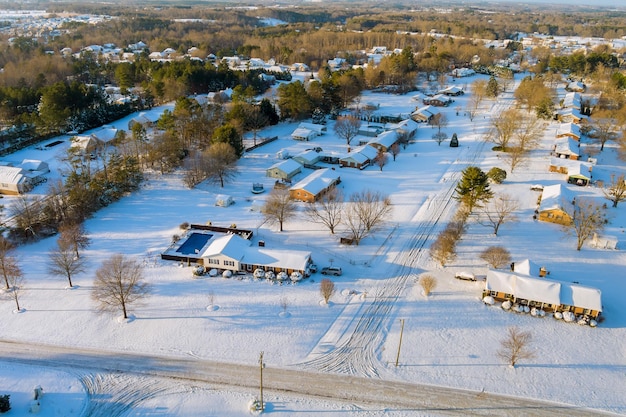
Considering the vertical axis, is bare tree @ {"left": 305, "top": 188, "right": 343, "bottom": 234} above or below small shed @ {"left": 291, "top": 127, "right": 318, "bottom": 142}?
below

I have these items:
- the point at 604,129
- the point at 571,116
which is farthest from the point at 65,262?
the point at 571,116

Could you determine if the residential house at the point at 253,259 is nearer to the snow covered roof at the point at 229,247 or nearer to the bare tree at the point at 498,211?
the snow covered roof at the point at 229,247

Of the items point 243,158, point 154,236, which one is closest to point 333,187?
point 243,158

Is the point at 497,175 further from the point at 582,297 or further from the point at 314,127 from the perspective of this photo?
the point at 314,127

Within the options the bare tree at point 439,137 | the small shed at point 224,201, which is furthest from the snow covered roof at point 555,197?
the small shed at point 224,201

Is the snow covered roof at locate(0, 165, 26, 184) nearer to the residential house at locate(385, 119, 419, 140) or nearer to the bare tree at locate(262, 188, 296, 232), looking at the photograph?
the bare tree at locate(262, 188, 296, 232)

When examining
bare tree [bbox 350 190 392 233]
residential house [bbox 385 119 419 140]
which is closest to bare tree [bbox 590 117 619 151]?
residential house [bbox 385 119 419 140]

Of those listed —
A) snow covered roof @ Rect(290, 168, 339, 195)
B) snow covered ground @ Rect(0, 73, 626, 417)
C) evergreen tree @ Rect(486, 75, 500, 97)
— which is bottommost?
snow covered ground @ Rect(0, 73, 626, 417)

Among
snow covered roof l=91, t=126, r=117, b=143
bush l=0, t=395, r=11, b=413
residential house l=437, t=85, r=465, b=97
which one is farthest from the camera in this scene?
residential house l=437, t=85, r=465, b=97
